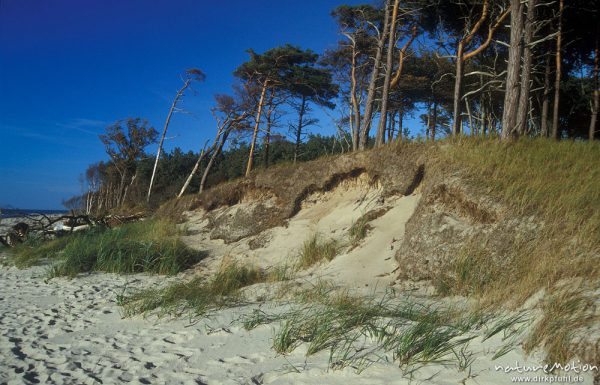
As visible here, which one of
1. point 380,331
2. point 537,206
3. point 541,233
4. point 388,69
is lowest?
point 380,331

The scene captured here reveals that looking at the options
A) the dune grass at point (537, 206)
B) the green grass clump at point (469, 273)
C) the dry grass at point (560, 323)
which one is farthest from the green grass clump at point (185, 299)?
the dry grass at point (560, 323)

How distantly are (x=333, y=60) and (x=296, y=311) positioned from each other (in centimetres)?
2074

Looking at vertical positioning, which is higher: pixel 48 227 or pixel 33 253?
pixel 48 227

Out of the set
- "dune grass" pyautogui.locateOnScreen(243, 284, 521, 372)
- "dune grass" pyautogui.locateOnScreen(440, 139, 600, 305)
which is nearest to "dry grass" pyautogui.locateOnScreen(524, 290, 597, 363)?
"dune grass" pyautogui.locateOnScreen(243, 284, 521, 372)

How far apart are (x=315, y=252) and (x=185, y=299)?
10.8 feet

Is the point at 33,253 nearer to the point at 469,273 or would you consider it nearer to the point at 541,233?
the point at 469,273

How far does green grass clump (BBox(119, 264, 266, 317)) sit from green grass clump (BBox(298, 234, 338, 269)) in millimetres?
1747

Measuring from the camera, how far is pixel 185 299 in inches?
→ 234

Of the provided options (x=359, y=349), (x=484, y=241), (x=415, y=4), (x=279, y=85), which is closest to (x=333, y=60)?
(x=279, y=85)

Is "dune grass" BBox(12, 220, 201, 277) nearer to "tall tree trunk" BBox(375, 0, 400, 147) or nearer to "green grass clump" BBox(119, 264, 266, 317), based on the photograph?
"green grass clump" BBox(119, 264, 266, 317)

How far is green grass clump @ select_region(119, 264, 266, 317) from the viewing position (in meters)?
5.60

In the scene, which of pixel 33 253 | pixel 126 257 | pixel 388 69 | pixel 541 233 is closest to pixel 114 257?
pixel 126 257

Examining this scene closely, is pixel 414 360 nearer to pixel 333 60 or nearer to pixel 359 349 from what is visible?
pixel 359 349

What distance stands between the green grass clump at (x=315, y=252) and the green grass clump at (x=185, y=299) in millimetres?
1747
